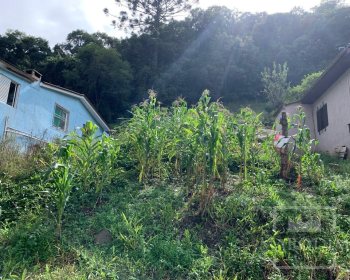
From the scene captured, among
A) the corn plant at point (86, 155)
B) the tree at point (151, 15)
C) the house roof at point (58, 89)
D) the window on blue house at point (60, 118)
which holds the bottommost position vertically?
the corn plant at point (86, 155)

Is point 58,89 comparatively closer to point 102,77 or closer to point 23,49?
point 102,77

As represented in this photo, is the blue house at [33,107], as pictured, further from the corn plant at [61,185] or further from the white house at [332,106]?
the white house at [332,106]

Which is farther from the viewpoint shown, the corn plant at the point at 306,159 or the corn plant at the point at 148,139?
the corn plant at the point at 306,159

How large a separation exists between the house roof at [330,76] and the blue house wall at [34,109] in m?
8.89

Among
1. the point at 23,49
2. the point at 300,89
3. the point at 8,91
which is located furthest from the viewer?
the point at 23,49

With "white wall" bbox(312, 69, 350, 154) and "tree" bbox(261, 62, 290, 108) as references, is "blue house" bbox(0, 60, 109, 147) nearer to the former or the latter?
"white wall" bbox(312, 69, 350, 154)

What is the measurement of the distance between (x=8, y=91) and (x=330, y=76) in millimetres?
10936

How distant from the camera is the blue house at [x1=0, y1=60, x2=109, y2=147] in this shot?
11859 mm

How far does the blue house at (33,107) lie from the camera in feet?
38.9

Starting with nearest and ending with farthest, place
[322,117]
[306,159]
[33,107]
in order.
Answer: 1. [306,159]
2. [322,117]
3. [33,107]

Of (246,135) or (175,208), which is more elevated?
(246,135)

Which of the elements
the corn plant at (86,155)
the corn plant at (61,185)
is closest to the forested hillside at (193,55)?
the corn plant at (86,155)

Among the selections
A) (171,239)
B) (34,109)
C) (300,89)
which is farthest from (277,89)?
(171,239)

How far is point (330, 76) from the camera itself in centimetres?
1016
